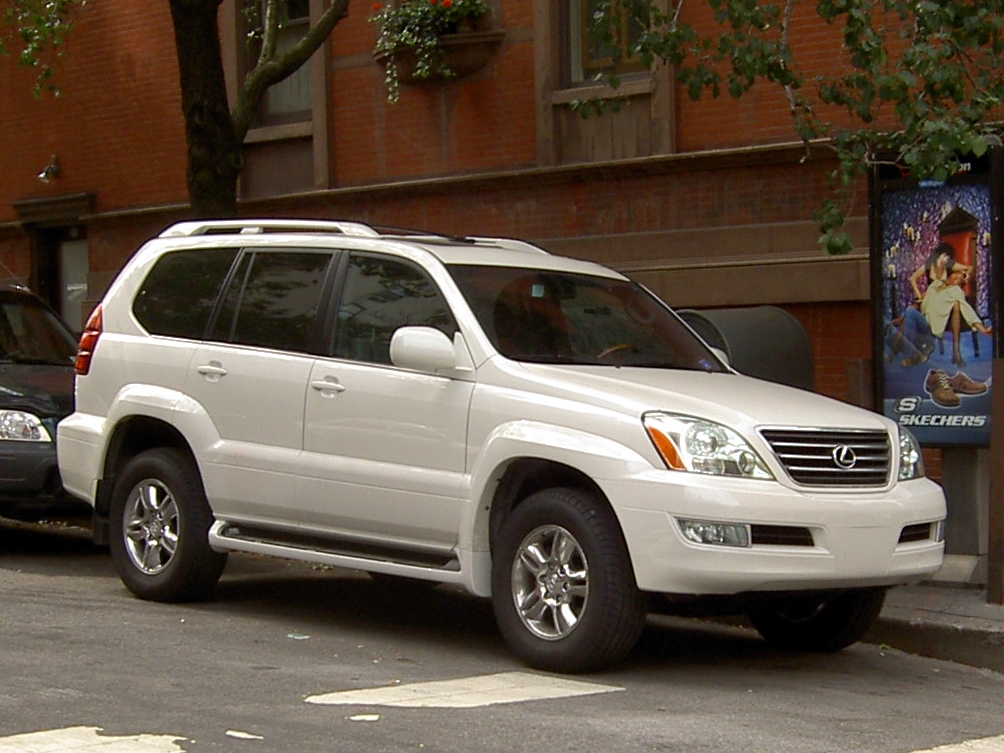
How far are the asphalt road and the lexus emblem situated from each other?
927 mm

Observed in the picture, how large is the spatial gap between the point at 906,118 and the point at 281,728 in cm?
501

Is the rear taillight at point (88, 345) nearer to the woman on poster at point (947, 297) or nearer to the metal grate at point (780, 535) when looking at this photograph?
the metal grate at point (780, 535)

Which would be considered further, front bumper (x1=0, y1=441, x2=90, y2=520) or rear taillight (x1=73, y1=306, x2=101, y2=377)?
front bumper (x1=0, y1=441, x2=90, y2=520)

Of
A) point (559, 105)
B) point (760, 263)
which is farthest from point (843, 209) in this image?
point (559, 105)

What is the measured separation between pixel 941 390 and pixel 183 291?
4.16m

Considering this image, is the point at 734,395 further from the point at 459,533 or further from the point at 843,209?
the point at 843,209

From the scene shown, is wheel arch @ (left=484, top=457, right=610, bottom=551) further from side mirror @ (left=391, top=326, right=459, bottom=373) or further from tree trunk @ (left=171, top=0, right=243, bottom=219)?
tree trunk @ (left=171, top=0, right=243, bottom=219)

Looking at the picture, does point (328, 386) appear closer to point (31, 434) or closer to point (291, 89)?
point (31, 434)

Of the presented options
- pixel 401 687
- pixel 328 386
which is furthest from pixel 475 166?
pixel 401 687

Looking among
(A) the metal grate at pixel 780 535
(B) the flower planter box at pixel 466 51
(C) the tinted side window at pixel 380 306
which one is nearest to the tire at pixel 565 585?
(A) the metal grate at pixel 780 535

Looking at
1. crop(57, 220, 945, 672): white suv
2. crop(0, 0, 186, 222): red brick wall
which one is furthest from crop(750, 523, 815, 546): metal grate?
crop(0, 0, 186, 222): red brick wall

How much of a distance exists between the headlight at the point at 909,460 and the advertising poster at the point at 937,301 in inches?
80.6

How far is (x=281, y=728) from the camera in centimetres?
641

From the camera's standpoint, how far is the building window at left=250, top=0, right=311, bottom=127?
60.8 feet
